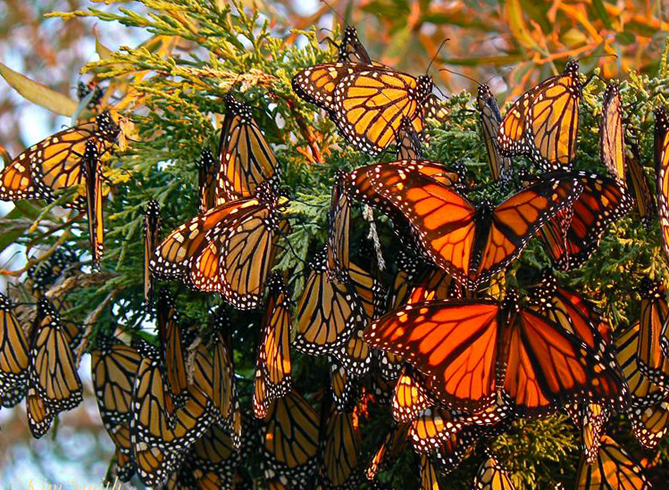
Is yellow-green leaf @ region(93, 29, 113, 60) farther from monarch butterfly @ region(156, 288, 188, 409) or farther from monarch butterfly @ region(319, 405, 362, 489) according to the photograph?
monarch butterfly @ region(319, 405, 362, 489)

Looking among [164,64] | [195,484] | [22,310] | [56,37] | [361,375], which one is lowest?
[195,484]

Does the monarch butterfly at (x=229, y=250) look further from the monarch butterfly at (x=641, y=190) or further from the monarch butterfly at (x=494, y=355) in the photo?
the monarch butterfly at (x=641, y=190)

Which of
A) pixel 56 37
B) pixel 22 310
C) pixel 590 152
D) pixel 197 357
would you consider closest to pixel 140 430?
pixel 197 357

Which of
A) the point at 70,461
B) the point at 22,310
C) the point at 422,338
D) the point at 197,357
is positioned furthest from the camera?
the point at 70,461

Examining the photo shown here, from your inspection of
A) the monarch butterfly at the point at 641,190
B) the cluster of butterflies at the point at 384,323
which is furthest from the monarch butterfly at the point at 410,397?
the monarch butterfly at the point at 641,190

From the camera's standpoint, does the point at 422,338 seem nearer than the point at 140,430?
Yes

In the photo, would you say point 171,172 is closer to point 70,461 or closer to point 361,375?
point 361,375

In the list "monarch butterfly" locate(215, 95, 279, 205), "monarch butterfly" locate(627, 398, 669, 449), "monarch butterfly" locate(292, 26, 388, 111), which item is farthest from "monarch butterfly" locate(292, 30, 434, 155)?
"monarch butterfly" locate(627, 398, 669, 449)

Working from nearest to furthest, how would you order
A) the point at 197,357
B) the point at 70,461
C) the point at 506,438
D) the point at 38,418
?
the point at 506,438, the point at 197,357, the point at 38,418, the point at 70,461
